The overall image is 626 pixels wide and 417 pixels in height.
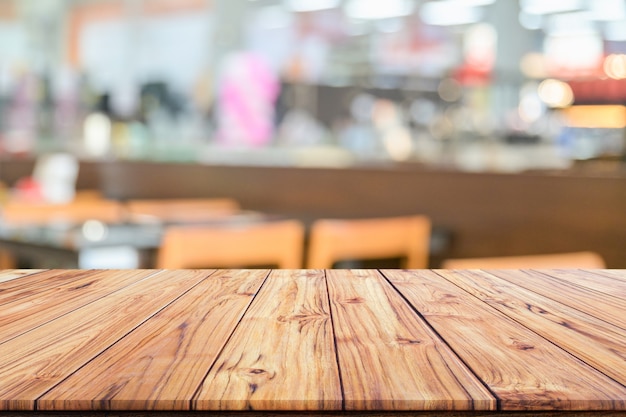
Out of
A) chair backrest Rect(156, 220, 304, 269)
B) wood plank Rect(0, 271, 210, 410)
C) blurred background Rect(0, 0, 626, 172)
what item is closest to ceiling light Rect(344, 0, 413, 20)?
blurred background Rect(0, 0, 626, 172)

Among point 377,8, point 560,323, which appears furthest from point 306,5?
point 560,323

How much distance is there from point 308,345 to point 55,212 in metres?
3.11

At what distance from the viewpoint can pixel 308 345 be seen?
0.73 meters

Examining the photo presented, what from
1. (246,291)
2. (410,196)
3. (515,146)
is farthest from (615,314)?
(515,146)

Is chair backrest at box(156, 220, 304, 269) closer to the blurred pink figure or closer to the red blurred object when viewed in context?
the red blurred object

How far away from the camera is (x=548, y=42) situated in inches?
423

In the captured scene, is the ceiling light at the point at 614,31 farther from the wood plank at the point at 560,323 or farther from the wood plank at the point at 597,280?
the wood plank at the point at 560,323

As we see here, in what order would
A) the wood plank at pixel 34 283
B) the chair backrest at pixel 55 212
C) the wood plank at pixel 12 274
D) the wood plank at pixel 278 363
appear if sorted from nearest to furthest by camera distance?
the wood plank at pixel 278 363 → the wood plank at pixel 34 283 → the wood plank at pixel 12 274 → the chair backrest at pixel 55 212

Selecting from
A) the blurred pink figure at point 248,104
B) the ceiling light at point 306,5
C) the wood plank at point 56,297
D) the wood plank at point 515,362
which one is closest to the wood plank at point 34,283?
the wood plank at point 56,297

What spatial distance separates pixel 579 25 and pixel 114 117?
6425 mm

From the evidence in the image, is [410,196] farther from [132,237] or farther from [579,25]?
[579,25]

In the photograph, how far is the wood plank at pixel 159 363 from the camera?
57cm

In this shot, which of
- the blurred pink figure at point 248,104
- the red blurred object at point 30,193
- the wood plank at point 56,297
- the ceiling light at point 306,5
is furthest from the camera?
the ceiling light at point 306,5

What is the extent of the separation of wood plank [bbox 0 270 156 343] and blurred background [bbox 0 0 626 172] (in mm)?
4788
